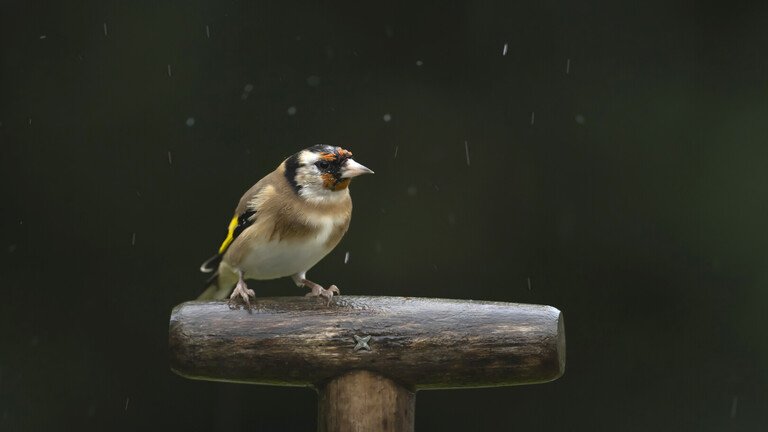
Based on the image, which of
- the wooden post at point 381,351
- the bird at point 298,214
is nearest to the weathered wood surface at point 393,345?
the wooden post at point 381,351

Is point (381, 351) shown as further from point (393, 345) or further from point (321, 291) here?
point (321, 291)

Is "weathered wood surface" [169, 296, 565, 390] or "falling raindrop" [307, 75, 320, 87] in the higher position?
"falling raindrop" [307, 75, 320, 87]

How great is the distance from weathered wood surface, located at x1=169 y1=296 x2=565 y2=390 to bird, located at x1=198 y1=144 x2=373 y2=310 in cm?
42

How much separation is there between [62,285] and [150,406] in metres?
0.58

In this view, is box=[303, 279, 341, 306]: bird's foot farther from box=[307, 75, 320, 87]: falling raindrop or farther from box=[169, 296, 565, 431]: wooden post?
box=[307, 75, 320, 87]: falling raindrop

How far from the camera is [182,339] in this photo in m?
2.79

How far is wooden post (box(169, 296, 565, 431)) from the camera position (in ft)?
8.93

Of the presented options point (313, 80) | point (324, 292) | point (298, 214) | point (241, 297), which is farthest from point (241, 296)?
point (313, 80)

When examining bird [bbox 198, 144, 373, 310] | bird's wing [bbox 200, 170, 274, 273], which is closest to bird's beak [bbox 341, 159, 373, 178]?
bird [bbox 198, 144, 373, 310]

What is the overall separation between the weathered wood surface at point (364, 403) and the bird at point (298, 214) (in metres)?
0.47

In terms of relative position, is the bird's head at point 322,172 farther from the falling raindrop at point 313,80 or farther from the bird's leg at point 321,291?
the falling raindrop at point 313,80

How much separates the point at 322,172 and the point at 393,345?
0.67 meters

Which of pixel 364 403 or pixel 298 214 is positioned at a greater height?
pixel 298 214

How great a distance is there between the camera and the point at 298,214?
3246 mm
